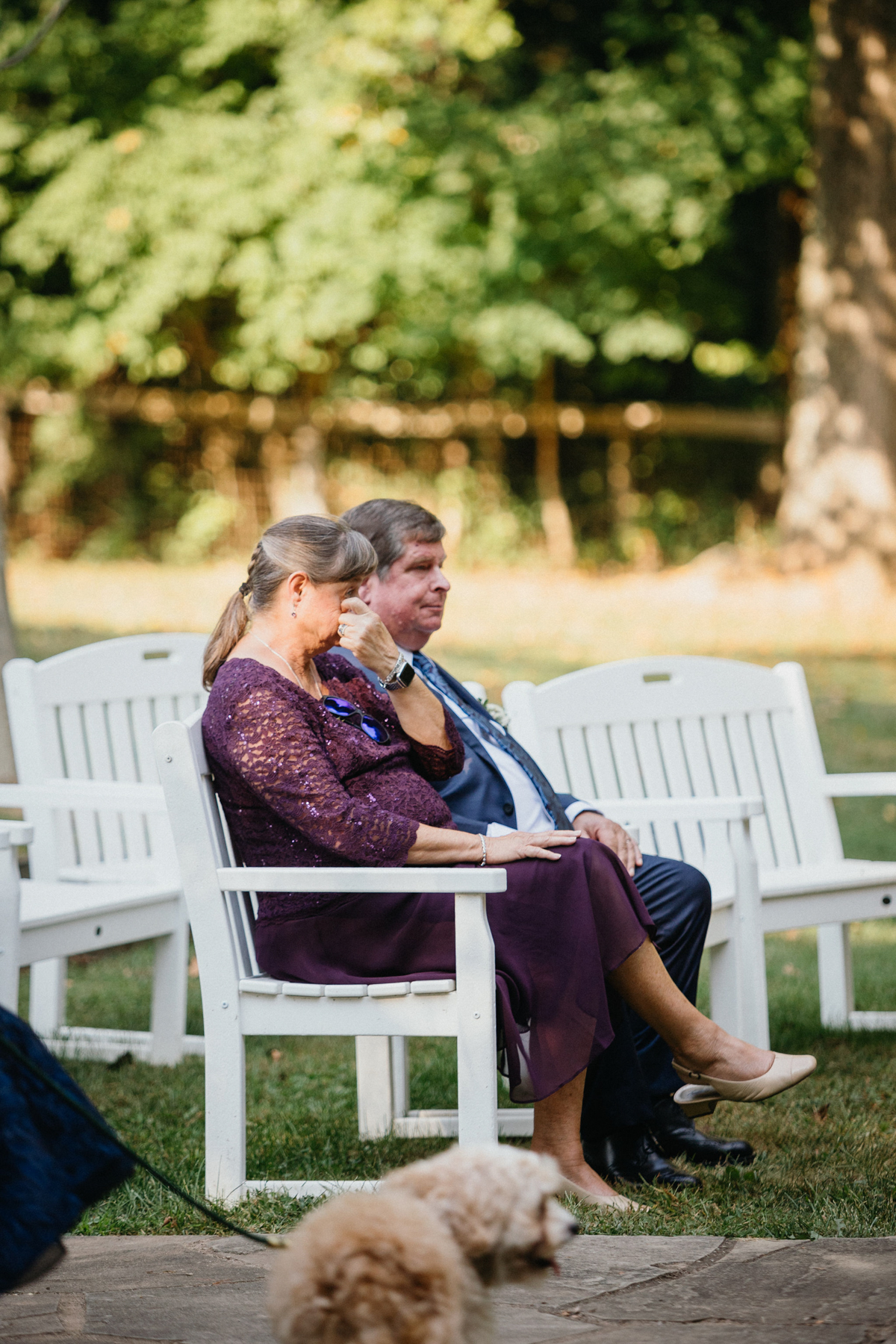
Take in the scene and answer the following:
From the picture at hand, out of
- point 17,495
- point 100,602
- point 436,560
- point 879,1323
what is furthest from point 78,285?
point 879,1323

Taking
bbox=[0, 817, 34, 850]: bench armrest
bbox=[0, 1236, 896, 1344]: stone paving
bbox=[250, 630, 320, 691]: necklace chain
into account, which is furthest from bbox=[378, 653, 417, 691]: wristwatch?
bbox=[0, 1236, 896, 1344]: stone paving

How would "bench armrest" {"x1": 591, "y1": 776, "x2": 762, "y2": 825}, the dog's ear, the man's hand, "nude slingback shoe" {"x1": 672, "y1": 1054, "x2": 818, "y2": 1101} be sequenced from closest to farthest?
the dog's ear → "nude slingback shoe" {"x1": 672, "y1": 1054, "x2": 818, "y2": 1101} → the man's hand → "bench armrest" {"x1": 591, "y1": 776, "x2": 762, "y2": 825}

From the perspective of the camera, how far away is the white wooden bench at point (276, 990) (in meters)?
2.74

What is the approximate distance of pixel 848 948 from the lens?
14.3 feet

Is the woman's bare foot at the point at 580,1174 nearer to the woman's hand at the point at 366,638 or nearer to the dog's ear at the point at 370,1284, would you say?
the woman's hand at the point at 366,638

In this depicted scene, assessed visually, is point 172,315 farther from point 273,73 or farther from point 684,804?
point 684,804

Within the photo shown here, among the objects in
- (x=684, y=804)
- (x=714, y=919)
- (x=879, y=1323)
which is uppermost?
(x=684, y=804)

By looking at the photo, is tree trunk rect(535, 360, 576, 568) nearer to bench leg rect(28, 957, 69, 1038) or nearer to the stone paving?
bench leg rect(28, 957, 69, 1038)

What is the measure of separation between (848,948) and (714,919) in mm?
992

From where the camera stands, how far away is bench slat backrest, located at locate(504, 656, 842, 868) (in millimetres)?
4242

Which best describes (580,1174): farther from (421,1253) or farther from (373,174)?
(373,174)

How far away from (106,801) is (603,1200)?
1.69 metres

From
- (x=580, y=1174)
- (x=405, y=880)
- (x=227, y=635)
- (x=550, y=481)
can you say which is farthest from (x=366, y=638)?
(x=550, y=481)

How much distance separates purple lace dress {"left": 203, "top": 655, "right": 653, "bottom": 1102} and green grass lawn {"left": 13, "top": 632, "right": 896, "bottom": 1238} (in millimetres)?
385
